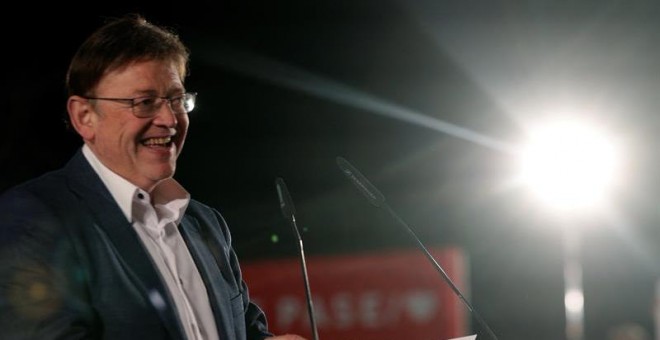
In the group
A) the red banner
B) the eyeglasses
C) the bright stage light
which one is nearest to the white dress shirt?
the eyeglasses

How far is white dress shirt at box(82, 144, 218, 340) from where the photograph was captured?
1.66 m

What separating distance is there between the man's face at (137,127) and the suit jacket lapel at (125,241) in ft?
0.17

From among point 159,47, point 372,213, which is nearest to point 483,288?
point 372,213

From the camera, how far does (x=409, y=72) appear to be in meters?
8.23

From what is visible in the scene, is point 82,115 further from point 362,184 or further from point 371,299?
point 371,299

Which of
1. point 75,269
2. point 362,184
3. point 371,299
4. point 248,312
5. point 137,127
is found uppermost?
point 137,127

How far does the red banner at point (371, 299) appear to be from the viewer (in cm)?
784

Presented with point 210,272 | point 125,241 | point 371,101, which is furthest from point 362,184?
point 371,101

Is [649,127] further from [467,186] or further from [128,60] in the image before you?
[128,60]

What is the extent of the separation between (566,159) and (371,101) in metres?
1.61

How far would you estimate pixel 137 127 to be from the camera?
1.66 metres

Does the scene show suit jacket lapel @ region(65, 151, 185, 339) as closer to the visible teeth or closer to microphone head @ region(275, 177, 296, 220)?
the visible teeth

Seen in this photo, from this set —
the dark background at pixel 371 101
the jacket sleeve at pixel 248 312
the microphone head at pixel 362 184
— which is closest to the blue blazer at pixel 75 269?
the jacket sleeve at pixel 248 312

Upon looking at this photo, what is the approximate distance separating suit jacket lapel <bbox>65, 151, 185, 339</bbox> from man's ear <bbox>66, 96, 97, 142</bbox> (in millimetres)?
59
